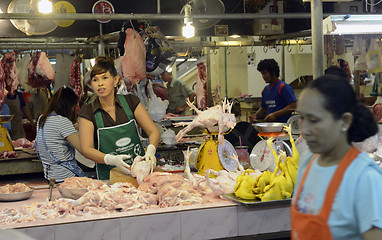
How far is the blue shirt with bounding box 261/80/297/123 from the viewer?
6.92 metres

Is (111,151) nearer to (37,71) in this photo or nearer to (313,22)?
(313,22)

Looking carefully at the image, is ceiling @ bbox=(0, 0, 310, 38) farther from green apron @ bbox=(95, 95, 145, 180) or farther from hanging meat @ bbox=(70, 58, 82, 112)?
green apron @ bbox=(95, 95, 145, 180)

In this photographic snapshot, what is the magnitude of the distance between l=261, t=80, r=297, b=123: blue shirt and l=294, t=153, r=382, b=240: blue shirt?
517cm

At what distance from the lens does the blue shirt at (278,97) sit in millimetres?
6918

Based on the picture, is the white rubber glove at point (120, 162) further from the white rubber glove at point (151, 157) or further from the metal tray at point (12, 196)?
the metal tray at point (12, 196)

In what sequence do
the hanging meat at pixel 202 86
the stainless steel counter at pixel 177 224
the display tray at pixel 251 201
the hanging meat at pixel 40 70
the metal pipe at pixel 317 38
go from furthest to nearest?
1. the hanging meat at pixel 202 86
2. the hanging meat at pixel 40 70
3. the metal pipe at pixel 317 38
4. the display tray at pixel 251 201
5. the stainless steel counter at pixel 177 224

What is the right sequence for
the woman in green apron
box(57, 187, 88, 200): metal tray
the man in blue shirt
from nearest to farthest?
box(57, 187, 88, 200): metal tray, the woman in green apron, the man in blue shirt

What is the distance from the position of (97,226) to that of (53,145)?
7.06ft

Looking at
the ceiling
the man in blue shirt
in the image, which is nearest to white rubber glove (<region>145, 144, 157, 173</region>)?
the man in blue shirt

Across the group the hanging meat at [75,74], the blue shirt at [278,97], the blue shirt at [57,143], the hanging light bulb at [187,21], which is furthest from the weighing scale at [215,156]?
the hanging meat at [75,74]

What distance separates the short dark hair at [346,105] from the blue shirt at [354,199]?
0.31 feet

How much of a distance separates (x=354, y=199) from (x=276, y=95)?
5459 mm

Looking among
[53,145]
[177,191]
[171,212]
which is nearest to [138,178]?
[177,191]

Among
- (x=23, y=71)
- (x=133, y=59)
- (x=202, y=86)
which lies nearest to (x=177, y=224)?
(x=133, y=59)
